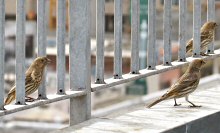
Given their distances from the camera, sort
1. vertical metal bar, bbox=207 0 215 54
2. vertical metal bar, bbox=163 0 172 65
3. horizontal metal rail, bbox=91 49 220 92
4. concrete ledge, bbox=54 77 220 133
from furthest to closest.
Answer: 1. vertical metal bar, bbox=207 0 215 54
2. vertical metal bar, bbox=163 0 172 65
3. horizontal metal rail, bbox=91 49 220 92
4. concrete ledge, bbox=54 77 220 133

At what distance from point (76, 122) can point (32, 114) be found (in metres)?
41.2

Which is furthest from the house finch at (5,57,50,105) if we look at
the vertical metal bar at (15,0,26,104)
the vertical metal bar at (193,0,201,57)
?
the vertical metal bar at (193,0,201,57)

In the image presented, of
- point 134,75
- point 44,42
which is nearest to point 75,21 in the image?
point 44,42

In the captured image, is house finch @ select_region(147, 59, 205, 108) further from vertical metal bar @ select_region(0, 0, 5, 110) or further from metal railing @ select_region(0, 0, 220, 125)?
vertical metal bar @ select_region(0, 0, 5, 110)

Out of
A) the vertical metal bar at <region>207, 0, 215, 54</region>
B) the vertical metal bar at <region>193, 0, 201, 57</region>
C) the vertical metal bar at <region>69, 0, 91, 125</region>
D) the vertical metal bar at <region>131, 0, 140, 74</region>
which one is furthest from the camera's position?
the vertical metal bar at <region>207, 0, 215, 54</region>

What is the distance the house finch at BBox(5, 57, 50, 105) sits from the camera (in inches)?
221

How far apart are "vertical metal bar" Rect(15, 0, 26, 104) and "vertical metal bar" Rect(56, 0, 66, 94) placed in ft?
1.27

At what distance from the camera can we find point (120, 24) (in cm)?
607

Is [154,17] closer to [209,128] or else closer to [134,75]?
[134,75]

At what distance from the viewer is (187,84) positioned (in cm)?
717

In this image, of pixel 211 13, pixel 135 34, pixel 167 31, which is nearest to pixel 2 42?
pixel 135 34

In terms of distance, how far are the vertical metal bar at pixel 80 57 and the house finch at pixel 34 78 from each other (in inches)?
8.0

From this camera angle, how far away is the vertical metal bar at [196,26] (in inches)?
278

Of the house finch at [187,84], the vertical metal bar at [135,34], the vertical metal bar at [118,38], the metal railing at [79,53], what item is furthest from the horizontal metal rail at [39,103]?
the house finch at [187,84]
